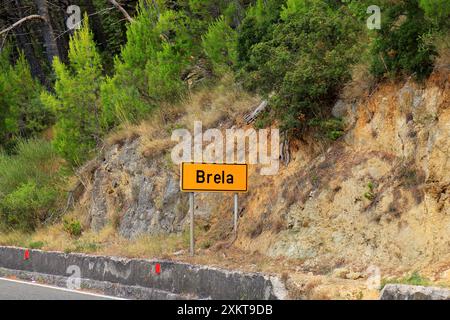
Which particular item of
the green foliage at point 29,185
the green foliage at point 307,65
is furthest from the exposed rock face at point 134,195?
the green foliage at point 307,65

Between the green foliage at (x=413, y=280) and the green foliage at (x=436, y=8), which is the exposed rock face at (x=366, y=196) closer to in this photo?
the green foliage at (x=413, y=280)

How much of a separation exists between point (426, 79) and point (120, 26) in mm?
23576

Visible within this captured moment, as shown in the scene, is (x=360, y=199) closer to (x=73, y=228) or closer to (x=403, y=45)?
(x=403, y=45)

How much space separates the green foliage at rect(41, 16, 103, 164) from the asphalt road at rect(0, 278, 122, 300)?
31.4 feet

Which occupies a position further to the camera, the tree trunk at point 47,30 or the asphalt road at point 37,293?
the tree trunk at point 47,30

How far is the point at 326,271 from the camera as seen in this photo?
13.6 metres

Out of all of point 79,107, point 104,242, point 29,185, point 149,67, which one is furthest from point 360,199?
point 29,185

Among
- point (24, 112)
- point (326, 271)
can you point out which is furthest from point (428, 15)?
point (24, 112)

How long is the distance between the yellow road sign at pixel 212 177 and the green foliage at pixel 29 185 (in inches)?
428

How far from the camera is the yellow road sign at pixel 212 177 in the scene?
14.9 meters

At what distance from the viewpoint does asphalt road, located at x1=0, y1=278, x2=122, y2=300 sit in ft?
44.5

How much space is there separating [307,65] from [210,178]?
313cm

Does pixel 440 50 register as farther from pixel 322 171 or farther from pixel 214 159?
pixel 214 159

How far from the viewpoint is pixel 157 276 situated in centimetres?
1413
